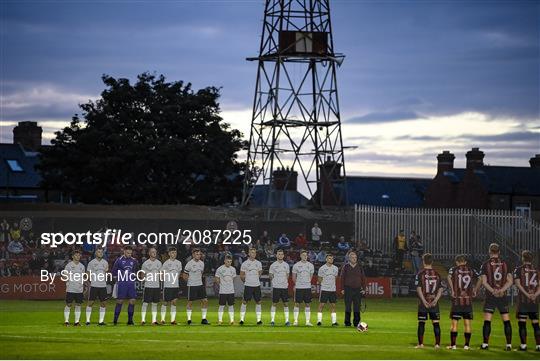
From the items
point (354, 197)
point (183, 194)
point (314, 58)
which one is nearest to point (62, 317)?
point (314, 58)

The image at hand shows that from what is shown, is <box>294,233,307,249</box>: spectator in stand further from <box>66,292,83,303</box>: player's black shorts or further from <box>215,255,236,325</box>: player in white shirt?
<box>66,292,83,303</box>: player's black shorts

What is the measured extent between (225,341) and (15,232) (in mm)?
19240

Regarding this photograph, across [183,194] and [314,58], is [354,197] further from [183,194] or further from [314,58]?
[314,58]

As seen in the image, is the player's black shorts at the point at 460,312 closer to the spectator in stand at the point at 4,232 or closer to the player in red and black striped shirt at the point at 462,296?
the player in red and black striped shirt at the point at 462,296

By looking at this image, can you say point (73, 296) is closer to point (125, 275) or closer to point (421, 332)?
point (125, 275)

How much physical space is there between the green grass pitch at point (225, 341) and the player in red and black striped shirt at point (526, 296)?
0.51 meters

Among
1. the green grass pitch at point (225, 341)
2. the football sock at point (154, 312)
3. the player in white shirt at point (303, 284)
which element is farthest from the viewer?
the player in white shirt at point (303, 284)

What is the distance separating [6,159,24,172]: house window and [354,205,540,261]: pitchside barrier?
4779 cm

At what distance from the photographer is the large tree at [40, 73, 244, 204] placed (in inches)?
2943

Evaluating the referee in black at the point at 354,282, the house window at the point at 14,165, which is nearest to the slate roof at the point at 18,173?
the house window at the point at 14,165

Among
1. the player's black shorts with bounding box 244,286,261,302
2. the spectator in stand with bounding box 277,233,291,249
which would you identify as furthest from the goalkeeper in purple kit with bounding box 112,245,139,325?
the spectator in stand with bounding box 277,233,291,249

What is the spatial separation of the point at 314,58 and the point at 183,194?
19.7 m

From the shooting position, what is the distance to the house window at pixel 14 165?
92.2 m

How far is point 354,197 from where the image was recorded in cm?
9650
